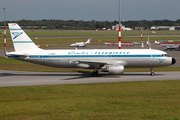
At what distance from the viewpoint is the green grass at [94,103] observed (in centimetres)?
1656

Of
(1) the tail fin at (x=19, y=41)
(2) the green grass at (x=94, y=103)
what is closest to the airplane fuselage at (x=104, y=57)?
(1) the tail fin at (x=19, y=41)

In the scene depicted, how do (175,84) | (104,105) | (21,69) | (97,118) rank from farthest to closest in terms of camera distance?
(21,69), (175,84), (104,105), (97,118)

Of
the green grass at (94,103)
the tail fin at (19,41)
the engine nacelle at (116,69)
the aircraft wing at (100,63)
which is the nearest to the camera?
the green grass at (94,103)

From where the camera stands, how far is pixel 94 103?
795 inches

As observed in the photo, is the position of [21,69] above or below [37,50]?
below

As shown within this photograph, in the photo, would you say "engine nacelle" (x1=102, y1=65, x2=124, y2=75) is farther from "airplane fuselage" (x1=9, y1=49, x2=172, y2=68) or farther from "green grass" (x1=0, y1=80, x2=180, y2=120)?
"green grass" (x1=0, y1=80, x2=180, y2=120)

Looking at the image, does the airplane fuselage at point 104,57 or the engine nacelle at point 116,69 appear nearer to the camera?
the engine nacelle at point 116,69

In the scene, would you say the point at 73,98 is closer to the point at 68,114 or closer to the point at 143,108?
the point at 68,114

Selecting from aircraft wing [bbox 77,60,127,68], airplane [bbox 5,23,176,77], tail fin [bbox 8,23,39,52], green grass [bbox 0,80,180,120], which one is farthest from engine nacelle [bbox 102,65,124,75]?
tail fin [bbox 8,23,39,52]

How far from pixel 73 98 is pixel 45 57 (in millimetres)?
16885

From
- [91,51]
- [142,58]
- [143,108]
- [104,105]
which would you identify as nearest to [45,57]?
[91,51]

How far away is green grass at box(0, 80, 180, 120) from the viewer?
54.3 ft

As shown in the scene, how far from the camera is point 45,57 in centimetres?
3775

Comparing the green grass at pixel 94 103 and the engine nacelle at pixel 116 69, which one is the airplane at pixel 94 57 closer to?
the engine nacelle at pixel 116 69
